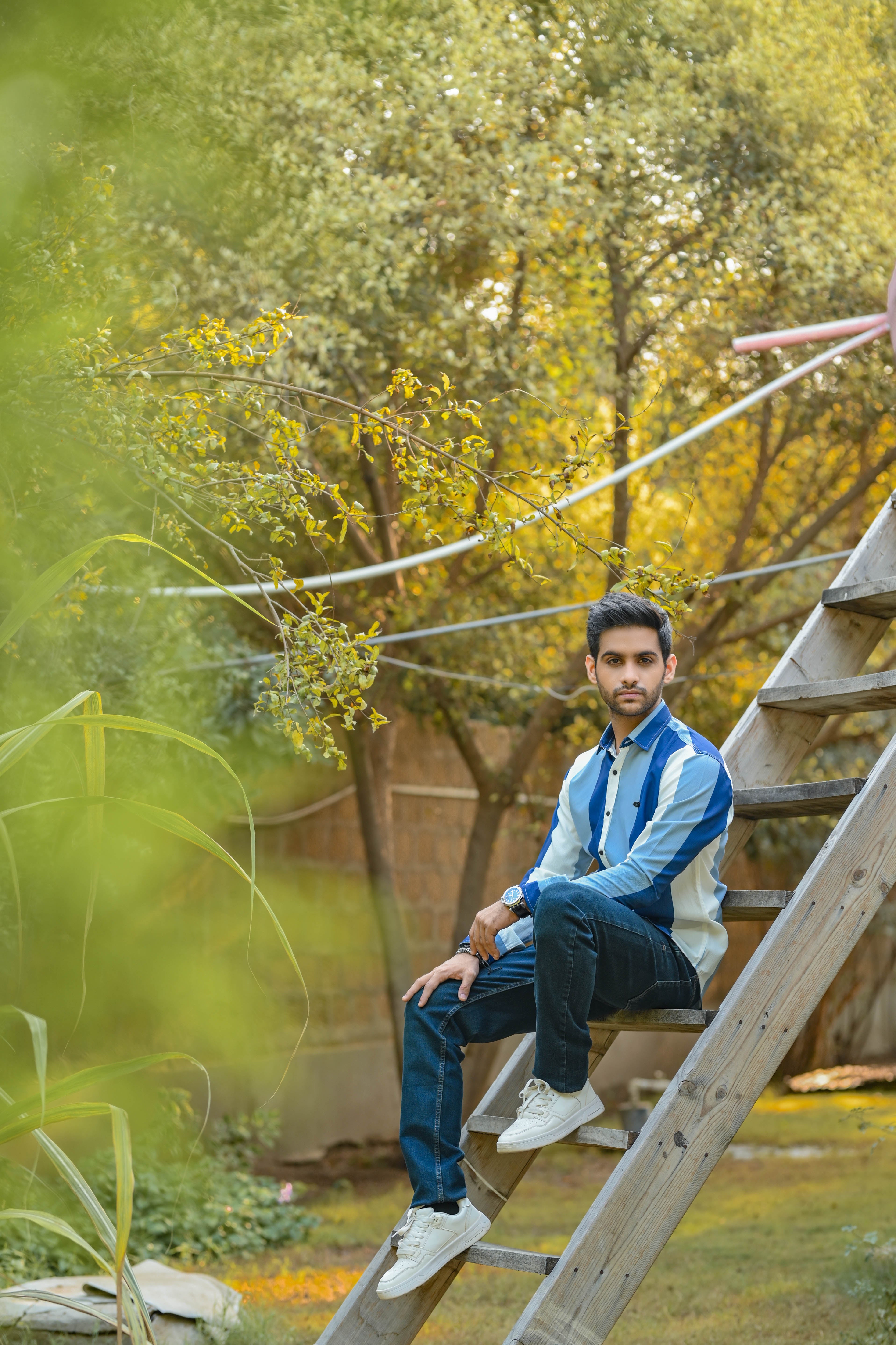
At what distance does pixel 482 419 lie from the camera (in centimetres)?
536

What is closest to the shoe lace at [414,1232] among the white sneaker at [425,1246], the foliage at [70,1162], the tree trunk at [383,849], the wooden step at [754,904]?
the white sneaker at [425,1246]

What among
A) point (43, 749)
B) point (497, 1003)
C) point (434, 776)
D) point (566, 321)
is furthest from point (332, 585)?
point (434, 776)

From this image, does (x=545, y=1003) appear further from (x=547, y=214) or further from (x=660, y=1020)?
(x=547, y=214)

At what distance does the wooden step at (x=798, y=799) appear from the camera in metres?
2.33

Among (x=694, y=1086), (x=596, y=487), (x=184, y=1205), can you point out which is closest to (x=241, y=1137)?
(x=184, y=1205)

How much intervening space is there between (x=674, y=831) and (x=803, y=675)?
2.34 ft

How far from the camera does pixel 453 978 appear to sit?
232 cm

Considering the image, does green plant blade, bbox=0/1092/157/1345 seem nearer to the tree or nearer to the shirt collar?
the shirt collar

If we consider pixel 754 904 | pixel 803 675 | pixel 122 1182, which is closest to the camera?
pixel 122 1182

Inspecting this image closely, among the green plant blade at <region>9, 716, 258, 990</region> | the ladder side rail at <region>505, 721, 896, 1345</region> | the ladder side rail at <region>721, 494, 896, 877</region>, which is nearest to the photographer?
the green plant blade at <region>9, 716, 258, 990</region>

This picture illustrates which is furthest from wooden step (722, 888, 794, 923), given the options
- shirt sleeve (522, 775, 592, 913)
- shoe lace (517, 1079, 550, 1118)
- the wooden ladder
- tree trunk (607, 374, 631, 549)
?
tree trunk (607, 374, 631, 549)

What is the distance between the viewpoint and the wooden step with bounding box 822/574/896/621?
2.60m

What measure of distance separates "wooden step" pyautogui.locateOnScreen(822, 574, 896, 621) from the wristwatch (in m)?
0.89

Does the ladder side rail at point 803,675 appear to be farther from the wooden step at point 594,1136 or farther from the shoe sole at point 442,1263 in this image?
the shoe sole at point 442,1263
